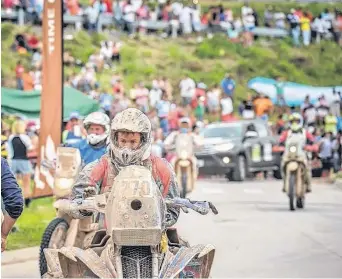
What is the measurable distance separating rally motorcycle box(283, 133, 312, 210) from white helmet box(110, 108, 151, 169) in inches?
367

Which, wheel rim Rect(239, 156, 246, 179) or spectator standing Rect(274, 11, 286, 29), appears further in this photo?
spectator standing Rect(274, 11, 286, 29)

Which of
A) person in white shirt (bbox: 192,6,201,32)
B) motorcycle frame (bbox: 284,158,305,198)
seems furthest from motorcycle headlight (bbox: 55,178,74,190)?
person in white shirt (bbox: 192,6,201,32)

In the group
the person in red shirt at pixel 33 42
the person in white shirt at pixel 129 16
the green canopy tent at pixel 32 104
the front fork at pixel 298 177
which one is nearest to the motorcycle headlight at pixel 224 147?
the green canopy tent at pixel 32 104

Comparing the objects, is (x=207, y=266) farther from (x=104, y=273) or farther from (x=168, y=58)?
(x=168, y=58)

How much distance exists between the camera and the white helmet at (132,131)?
8234 millimetres

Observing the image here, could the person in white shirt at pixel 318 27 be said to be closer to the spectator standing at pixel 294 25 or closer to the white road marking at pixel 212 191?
the spectator standing at pixel 294 25

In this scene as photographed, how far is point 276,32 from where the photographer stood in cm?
2848

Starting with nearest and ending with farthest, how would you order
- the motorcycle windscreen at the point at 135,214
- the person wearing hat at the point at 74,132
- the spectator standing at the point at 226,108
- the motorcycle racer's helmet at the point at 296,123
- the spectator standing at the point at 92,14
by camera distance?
the motorcycle windscreen at the point at 135,214 → the person wearing hat at the point at 74,132 → the motorcycle racer's helmet at the point at 296,123 → the spectator standing at the point at 226,108 → the spectator standing at the point at 92,14

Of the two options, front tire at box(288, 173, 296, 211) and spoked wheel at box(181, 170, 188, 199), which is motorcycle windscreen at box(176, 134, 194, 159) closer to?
spoked wheel at box(181, 170, 188, 199)

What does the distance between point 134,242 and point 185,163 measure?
530 inches

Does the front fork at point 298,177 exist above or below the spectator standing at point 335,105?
below

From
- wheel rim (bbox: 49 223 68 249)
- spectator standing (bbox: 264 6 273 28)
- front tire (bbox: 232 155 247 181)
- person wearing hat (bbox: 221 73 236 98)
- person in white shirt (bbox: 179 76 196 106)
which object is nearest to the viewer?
wheel rim (bbox: 49 223 68 249)

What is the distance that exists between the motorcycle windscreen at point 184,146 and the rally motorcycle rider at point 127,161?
41.0 ft

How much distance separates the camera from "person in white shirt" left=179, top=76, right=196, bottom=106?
1128 inches
